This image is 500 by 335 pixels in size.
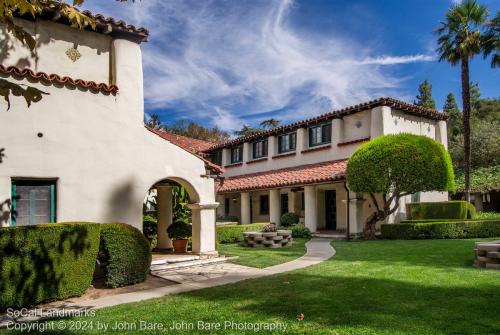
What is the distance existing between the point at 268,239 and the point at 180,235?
4.25 metres

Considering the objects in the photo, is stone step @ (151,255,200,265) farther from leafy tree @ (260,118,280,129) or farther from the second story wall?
leafy tree @ (260,118,280,129)

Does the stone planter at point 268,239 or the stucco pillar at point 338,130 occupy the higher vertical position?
the stucco pillar at point 338,130

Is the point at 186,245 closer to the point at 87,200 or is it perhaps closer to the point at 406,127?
the point at 87,200

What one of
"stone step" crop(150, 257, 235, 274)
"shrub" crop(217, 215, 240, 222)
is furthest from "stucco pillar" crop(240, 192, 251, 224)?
"stone step" crop(150, 257, 235, 274)

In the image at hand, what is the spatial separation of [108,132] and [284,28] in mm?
9538

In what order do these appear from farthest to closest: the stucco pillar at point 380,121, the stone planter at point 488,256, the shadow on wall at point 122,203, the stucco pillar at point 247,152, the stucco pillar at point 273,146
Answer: the stucco pillar at point 247,152 < the stucco pillar at point 273,146 < the stucco pillar at point 380,121 < the shadow on wall at point 122,203 < the stone planter at point 488,256

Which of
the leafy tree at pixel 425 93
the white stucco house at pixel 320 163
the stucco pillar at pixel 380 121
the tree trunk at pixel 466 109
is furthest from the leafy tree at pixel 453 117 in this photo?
the stucco pillar at pixel 380 121

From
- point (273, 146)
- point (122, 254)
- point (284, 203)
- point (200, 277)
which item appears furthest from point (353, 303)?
point (273, 146)

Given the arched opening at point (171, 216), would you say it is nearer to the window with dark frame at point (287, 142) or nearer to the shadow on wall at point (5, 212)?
the shadow on wall at point (5, 212)

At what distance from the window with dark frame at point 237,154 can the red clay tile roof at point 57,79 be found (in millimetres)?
20307

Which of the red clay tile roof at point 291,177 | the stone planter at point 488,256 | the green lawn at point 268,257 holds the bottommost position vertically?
the green lawn at point 268,257

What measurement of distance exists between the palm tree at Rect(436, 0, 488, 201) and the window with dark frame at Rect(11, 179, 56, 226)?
21.6 meters

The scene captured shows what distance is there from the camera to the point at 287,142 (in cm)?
2567

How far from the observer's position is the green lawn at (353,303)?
511cm
